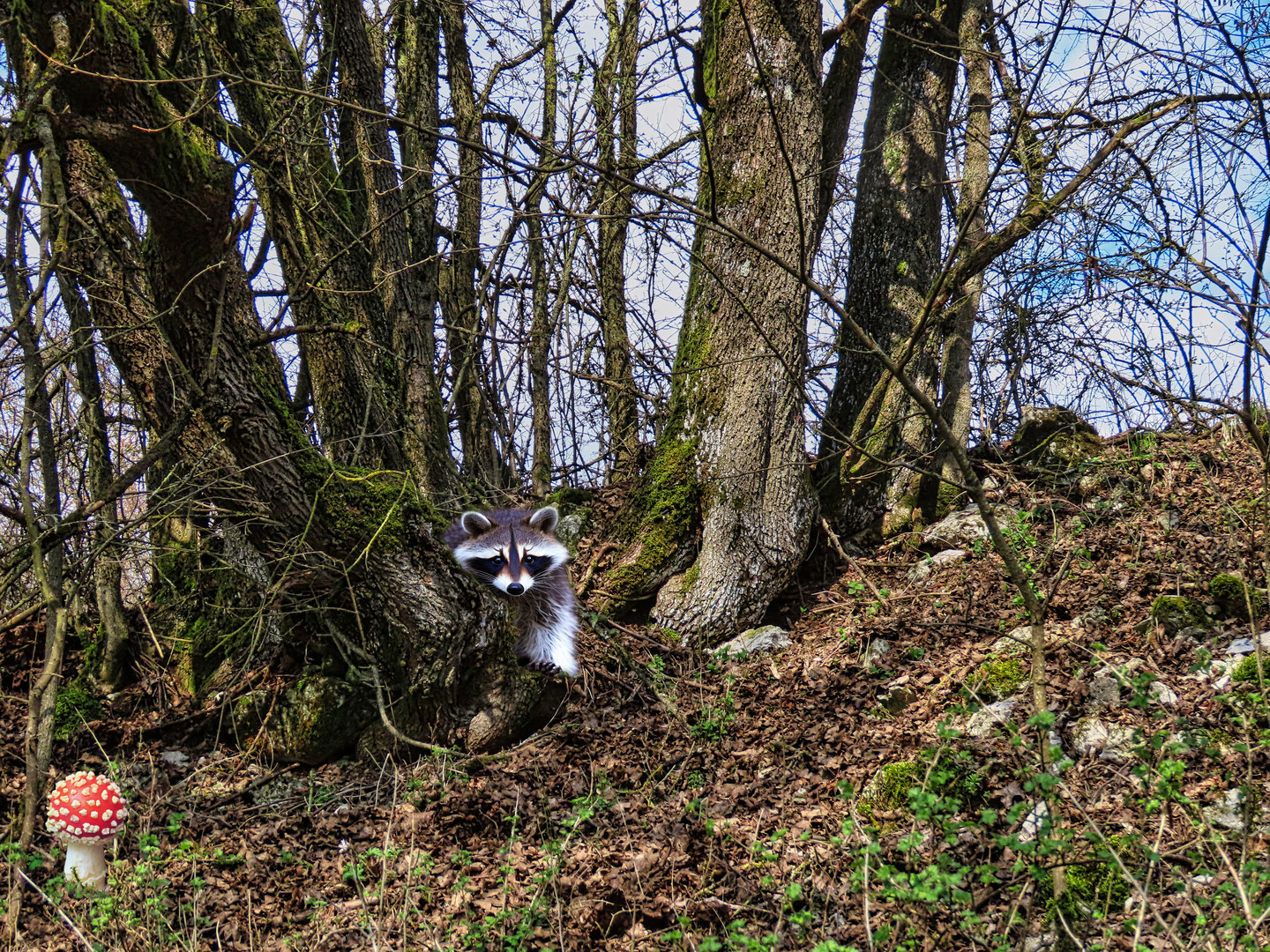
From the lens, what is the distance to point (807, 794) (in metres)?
4.90

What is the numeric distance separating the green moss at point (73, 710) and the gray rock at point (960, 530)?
657cm

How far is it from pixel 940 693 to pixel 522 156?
585 centimetres

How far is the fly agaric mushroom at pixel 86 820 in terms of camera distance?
4633 mm

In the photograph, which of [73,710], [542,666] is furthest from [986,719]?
[73,710]

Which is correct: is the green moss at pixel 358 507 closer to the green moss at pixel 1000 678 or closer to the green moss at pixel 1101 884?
the green moss at pixel 1000 678

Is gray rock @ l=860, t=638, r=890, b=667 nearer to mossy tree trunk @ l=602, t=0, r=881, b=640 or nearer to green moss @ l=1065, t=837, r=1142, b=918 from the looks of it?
mossy tree trunk @ l=602, t=0, r=881, b=640

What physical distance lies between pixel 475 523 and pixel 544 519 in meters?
0.53

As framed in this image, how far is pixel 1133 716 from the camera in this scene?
177 inches

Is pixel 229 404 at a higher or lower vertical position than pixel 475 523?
higher

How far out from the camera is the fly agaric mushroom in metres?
4.63

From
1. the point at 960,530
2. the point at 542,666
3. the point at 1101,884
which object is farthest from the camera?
the point at 960,530

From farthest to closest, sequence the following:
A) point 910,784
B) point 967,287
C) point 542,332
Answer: point 542,332, point 967,287, point 910,784

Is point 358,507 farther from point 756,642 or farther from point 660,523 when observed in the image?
point 756,642

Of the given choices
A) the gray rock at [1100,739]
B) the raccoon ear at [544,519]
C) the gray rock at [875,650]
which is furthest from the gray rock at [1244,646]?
the raccoon ear at [544,519]
